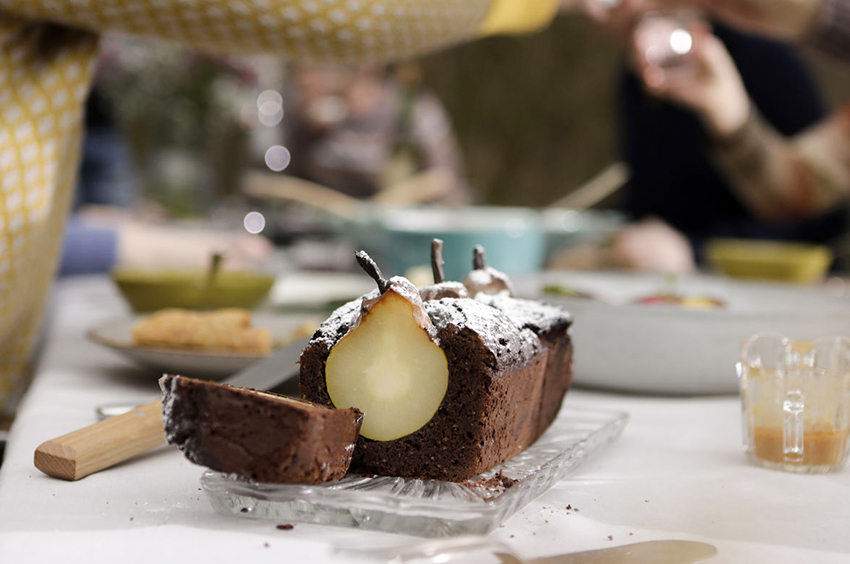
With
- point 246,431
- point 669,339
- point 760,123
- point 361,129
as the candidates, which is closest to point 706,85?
point 760,123

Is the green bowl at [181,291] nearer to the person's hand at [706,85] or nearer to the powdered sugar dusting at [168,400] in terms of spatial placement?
the powdered sugar dusting at [168,400]

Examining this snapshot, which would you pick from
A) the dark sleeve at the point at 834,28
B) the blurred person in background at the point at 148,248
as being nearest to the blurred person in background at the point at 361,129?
the blurred person in background at the point at 148,248

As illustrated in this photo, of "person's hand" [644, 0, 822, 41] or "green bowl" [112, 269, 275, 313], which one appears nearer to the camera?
"green bowl" [112, 269, 275, 313]

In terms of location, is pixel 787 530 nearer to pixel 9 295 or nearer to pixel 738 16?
pixel 9 295

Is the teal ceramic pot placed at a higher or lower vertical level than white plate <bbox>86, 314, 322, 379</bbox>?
higher

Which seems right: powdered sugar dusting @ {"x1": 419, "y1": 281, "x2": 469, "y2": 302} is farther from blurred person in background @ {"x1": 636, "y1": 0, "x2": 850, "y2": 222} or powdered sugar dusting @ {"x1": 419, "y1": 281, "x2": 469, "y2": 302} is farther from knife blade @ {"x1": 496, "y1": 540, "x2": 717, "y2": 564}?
blurred person in background @ {"x1": 636, "y1": 0, "x2": 850, "y2": 222}

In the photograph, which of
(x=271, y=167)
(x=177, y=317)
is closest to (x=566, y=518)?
(x=177, y=317)

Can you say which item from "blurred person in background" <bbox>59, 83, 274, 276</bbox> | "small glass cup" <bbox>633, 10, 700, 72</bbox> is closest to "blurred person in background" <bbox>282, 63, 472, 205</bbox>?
"blurred person in background" <bbox>59, 83, 274, 276</bbox>
